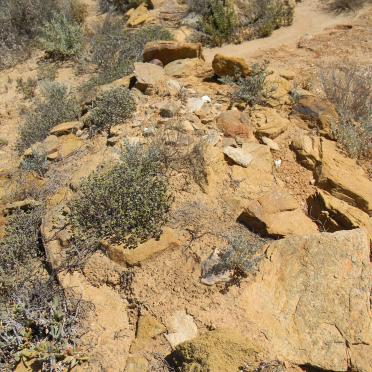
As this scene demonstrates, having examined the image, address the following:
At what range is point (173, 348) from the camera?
2.68 metres

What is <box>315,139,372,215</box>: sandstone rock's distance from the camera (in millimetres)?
3420

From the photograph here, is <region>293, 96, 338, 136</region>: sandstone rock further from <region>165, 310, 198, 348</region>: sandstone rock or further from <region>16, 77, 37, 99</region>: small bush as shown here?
<region>16, 77, 37, 99</region>: small bush

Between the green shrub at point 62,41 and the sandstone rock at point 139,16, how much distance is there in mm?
1201

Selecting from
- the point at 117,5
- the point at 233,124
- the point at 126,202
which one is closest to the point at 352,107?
the point at 233,124

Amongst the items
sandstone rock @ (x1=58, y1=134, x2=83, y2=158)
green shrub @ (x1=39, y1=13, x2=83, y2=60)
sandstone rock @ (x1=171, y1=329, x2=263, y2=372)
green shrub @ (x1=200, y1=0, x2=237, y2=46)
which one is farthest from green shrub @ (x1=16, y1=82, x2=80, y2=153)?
sandstone rock @ (x1=171, y1=329, x2=263, y2=372)

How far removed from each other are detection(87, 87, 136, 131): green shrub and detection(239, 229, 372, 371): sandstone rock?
2.23 meters

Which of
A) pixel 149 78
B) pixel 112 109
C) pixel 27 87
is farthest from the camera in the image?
pixel 27 87

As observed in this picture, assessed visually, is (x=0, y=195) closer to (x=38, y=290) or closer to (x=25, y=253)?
(x=25, y=253)

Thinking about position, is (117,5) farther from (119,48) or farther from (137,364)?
(137,364)

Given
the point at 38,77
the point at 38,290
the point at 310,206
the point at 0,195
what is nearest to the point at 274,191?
the point at 310,206

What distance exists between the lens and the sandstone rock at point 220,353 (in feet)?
7.90

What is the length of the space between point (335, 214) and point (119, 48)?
5132mm

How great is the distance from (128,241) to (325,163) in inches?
72.3

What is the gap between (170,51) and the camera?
5750 millimetres
